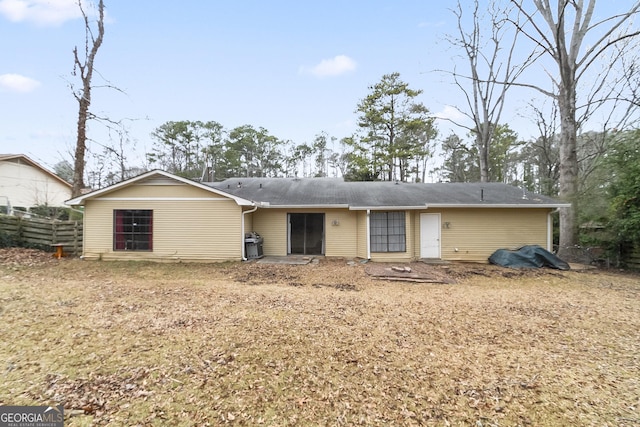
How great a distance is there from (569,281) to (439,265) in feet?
11.4

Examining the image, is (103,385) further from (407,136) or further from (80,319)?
(407,136)

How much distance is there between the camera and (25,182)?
770 inches

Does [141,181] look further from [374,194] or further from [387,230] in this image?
[387,230]

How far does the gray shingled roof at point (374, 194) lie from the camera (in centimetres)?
1066

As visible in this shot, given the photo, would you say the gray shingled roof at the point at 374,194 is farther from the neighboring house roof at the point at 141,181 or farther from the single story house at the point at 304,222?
the neighboring house roof at the point at 141,181

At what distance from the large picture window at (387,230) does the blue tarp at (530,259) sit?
3.53 meters

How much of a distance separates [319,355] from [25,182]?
26.4 metres

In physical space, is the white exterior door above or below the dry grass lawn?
above

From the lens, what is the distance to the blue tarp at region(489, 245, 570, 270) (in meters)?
9.44

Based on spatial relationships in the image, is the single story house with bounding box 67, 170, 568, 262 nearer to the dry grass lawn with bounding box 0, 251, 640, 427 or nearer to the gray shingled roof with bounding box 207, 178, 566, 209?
the gray shingled roof with bounding box 207, 178, 566, 209

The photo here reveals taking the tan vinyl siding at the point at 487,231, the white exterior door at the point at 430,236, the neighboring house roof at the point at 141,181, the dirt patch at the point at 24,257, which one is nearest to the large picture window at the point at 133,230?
the neighboring house roof at the point at 141,181

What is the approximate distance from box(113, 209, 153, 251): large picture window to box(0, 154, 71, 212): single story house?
39.1 feet

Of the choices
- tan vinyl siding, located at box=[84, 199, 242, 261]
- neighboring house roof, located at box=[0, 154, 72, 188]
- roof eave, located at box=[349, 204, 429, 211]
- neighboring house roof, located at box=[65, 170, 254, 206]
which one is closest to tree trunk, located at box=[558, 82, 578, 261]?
roof eave, located at box=[349, 204, 429, 211]

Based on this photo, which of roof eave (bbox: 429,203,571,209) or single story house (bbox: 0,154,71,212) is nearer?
roof eave (bbox: 429,203,571,209)
